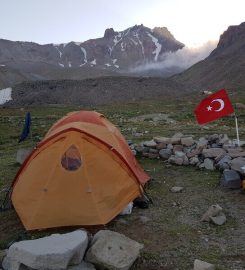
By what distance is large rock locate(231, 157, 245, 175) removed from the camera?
11.5 m

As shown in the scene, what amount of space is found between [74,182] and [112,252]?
248cm

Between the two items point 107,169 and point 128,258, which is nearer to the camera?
point 128,258

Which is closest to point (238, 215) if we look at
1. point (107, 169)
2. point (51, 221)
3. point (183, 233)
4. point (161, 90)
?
point (183, 233)

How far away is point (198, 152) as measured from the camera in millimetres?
14125

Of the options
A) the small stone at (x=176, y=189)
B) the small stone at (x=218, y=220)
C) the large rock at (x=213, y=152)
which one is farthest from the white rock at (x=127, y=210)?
the large rock at (x=213, y=152)

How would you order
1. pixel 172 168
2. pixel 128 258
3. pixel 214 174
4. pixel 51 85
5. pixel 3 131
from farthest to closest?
pixel 51 85 < pixel 3 131 < pixel 172 168 < pixel 214 174 < pixel 128 258

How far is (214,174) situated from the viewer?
12.9 m

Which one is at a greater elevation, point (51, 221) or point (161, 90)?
point (51, 221)

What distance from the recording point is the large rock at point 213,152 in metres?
13.6

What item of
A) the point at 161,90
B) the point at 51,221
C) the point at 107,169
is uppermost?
the point at 107,169

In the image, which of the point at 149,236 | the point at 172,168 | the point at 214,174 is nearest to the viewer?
the point at 149,236

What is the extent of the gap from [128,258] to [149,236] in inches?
59.9

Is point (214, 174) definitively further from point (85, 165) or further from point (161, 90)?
point (161, 90)

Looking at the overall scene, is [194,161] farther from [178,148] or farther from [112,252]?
[112,252]
